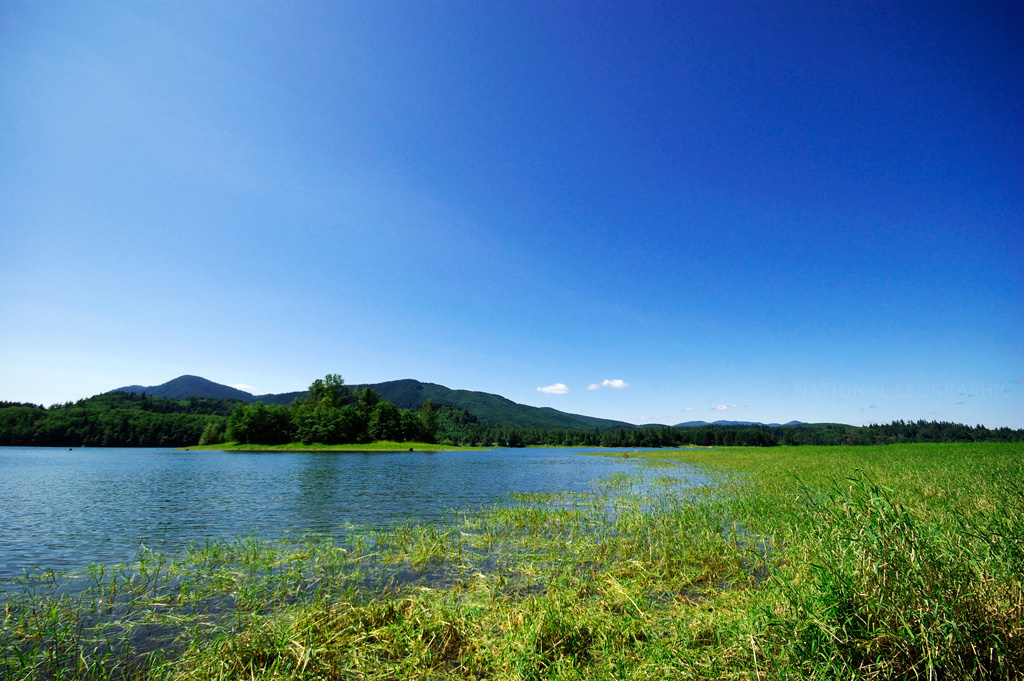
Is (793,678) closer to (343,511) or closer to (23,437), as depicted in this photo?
(343,511)

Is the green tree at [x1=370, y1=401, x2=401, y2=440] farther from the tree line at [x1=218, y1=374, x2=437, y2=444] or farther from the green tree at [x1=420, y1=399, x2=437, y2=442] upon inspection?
the green tree at [x1=420, y1=399, x2=437, y2=442]

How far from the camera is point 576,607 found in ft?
28.1

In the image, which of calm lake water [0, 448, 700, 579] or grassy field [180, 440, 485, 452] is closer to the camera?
calm lake water [0, 448, 700, 579]

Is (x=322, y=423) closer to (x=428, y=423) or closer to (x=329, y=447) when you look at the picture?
(x=329, y=447)

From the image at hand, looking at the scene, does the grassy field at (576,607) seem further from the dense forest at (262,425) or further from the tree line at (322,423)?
the dense forest at (262,425)

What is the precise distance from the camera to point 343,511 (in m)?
22.7

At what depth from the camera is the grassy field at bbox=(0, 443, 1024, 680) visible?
500 cm

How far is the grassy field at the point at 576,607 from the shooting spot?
16.4 feet

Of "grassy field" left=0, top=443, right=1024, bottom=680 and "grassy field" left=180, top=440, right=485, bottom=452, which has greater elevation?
"grassy field" left=0, top=443, right=1024, bottom=680

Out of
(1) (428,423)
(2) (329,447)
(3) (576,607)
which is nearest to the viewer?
(3) (576,607)

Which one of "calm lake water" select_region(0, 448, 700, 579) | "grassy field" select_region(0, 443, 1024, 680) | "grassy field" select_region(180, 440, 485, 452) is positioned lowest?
"grassy field" select_region(180, 440, 485, 452)

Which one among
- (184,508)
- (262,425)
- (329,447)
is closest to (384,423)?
(329,447)

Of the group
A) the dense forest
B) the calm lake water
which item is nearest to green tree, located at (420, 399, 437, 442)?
the dense forest

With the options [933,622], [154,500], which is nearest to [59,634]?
[933,622]
